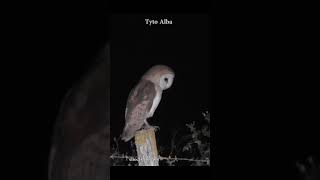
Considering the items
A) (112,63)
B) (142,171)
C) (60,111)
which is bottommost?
(142,171)

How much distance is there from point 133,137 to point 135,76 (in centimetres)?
22

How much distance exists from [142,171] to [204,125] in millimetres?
277

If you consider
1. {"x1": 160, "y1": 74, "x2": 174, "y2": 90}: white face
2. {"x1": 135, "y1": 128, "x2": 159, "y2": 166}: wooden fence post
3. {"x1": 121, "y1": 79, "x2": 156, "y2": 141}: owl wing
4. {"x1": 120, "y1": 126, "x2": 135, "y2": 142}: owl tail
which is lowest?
{"x1": 135, "y1": 128, "x2": 159, "y2": 166}: wooden fence post

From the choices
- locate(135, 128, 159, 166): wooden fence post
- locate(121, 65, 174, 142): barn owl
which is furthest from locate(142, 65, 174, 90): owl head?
locate(135, 128, 159, 166): wooden fence post

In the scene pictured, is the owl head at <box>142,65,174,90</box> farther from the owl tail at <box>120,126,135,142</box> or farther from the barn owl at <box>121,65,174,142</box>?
the owl tail at <box>120,126,135,142</box>

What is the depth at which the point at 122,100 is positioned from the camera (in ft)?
5.64

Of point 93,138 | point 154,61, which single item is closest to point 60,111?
point 93,138

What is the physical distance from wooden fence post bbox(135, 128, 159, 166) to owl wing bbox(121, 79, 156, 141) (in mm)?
28

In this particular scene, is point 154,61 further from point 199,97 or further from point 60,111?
point 60,111

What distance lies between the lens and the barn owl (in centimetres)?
170

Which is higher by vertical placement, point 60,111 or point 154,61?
point 154,61

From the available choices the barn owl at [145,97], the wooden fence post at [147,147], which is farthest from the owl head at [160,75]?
the wooden fence post at [147,147]

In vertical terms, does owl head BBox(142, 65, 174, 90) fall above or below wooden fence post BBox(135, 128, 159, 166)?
above

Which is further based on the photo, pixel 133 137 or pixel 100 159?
pixel 100 159
